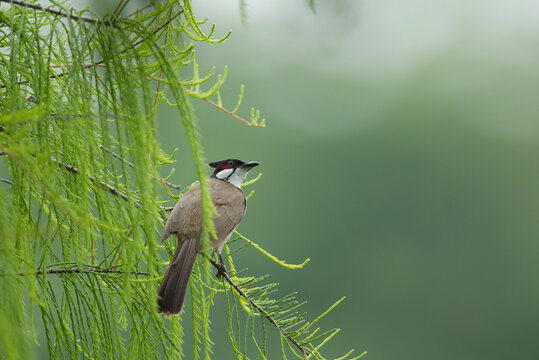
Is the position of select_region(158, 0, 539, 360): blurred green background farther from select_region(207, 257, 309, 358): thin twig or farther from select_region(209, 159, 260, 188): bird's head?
select_region(207, 257, 309, 358): thin twig

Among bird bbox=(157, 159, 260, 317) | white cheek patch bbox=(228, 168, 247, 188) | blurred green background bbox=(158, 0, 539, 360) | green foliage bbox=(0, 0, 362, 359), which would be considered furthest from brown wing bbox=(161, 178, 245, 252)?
blurred green background bbox=(158, 0, 539, 360)

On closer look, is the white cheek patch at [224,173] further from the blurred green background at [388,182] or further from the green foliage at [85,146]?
the blurred green background at [388,182]

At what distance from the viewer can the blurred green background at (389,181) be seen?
15.6 m

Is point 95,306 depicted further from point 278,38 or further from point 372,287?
point 278,38

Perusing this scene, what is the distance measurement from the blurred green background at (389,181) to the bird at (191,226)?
9234 millimetres

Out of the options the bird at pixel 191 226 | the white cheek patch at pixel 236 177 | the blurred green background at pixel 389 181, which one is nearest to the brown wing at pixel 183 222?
the bird at pixel 191 226

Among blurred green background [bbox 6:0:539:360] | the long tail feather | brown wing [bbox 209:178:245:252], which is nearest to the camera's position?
the long tail feather

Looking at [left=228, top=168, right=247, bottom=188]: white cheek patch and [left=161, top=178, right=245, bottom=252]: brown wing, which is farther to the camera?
[left=228, top=168, right=247, bottom=188]: white cheek patch

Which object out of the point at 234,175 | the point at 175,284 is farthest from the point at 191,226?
the point at 234,175

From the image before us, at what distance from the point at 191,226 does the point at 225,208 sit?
56cm

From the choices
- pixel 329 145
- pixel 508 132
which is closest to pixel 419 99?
pixel 508 132

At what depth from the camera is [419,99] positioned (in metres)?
20.0

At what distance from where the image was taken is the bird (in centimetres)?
187

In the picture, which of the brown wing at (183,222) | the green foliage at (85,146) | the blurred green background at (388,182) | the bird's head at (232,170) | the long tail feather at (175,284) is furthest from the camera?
the blurred green background at (388,182)
